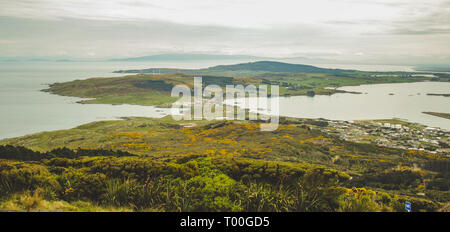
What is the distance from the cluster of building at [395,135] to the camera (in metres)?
57.1

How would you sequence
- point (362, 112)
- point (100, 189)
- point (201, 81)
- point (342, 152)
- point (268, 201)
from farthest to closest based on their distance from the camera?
point (201, 81), point (362, 112), point (342, 152), point (100, 189), point (268, 201)

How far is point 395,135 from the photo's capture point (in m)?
67.6

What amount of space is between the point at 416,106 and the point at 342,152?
104 m

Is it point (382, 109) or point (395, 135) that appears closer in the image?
point (395, 135)

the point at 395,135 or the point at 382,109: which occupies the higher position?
the point at 382,109

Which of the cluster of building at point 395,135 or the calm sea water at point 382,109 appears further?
the calm sea water at point 382,109

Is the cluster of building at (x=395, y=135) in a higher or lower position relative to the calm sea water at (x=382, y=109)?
lower

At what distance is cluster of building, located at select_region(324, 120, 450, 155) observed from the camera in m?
57.1

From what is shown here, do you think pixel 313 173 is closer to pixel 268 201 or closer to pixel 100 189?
pixel 268 201

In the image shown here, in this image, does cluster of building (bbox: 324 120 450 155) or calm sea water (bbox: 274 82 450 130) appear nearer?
cluster of building (bbox: 324 120 450 155)

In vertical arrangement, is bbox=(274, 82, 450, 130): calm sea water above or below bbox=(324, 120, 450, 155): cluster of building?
above
